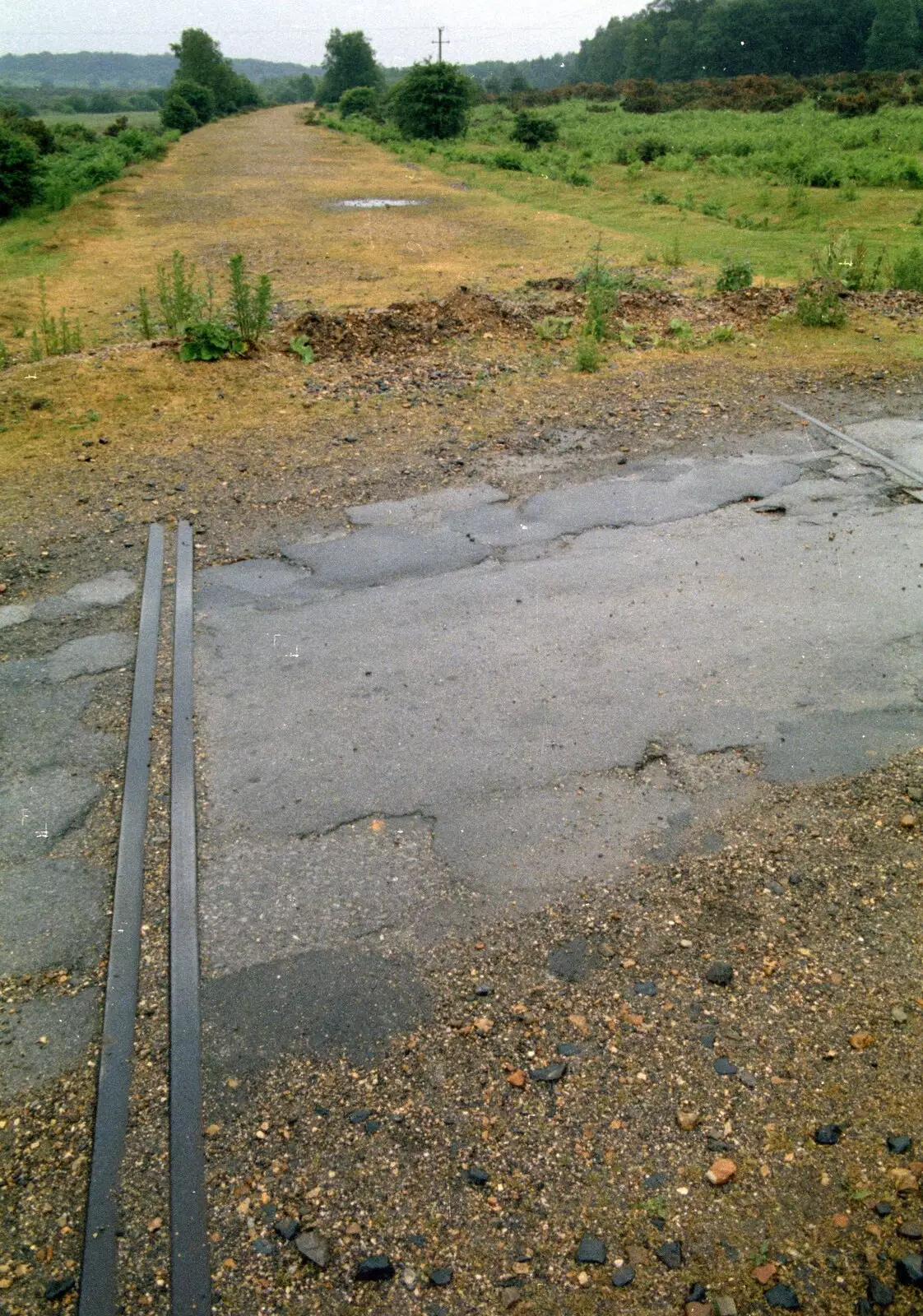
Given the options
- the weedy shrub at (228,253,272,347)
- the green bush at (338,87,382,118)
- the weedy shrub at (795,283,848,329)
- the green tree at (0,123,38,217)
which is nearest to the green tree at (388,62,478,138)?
the green bush at (338,87,382,118)

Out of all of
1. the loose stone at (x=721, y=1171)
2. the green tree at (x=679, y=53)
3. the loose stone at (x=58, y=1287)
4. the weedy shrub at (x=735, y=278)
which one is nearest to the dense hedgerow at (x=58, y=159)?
the weedy shrub at (x=735, y=278)

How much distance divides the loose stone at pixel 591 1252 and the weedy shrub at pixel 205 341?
8.48 m

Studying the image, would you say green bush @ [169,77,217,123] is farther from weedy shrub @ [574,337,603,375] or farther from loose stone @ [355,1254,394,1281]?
loose stone @ [355,1254,394,1281]

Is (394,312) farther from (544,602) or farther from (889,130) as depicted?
(889,130)

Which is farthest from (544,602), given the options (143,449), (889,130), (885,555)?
(889,130)

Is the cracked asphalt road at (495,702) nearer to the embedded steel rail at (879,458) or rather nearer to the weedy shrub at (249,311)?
the embedded steel rail at (879,458)

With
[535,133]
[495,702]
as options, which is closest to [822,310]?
[495,702]

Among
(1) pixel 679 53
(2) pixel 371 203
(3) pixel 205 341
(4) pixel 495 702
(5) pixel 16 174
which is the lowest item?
(4) pixel 495 702

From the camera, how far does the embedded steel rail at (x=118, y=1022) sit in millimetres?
2334

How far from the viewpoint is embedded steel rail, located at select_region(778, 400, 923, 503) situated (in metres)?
6.68

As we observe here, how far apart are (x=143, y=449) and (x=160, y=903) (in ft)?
16.2

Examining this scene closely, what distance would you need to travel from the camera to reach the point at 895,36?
167ft

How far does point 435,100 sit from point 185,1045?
42.7 m

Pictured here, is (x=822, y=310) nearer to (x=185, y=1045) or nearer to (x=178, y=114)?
(x=185, y=1045)
